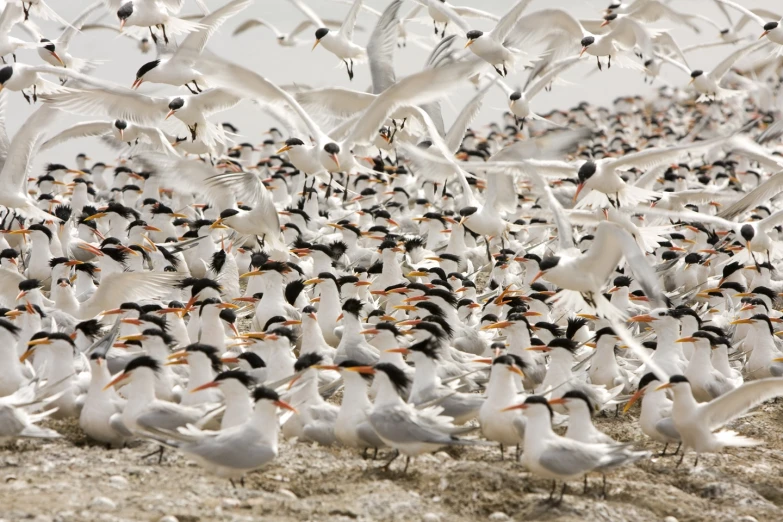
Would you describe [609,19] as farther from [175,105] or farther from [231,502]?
[231,502]

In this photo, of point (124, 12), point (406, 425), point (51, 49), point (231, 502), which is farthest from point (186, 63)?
point (231, 502)

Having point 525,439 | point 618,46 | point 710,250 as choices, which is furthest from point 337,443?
point 618,46

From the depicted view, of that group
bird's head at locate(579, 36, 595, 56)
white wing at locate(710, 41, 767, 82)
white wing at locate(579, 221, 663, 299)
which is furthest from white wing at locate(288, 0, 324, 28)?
white wing at locate(579, 221, 663, 299)

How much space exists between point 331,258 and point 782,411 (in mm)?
4746

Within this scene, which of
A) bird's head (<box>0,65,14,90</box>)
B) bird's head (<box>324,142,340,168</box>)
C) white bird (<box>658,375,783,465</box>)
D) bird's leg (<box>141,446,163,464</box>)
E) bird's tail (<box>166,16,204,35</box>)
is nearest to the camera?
bird's leg (<box>141,446,163,464</box>)

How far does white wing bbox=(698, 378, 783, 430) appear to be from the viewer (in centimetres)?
675

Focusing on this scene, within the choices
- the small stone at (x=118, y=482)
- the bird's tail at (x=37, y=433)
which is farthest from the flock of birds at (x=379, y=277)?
the small stone at (x=118, y=482)

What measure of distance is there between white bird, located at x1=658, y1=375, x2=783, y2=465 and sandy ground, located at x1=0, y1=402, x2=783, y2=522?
1.01 feet

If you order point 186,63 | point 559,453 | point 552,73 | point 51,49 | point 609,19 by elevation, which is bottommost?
point 559,453

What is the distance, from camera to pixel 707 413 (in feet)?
22.7

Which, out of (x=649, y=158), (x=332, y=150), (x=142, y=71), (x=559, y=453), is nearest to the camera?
(x=559, y=453)

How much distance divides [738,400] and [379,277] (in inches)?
198

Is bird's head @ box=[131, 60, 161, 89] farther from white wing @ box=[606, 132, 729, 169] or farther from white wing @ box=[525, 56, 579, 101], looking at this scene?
white wing @ box=[606, 132, 729, 169]

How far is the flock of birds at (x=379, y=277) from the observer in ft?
22.3
